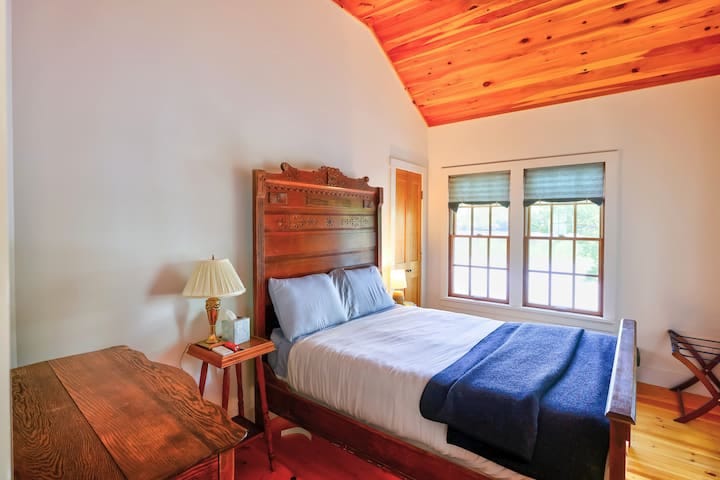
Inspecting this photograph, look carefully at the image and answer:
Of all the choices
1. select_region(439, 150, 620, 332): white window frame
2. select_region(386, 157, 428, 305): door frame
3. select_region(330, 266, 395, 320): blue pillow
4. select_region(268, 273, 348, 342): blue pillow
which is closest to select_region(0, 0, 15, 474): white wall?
select_region(268, 273, 348, 342): blue pillow

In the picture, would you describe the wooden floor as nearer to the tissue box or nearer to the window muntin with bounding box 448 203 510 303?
the window muntin with bounding box 448 203 510 303

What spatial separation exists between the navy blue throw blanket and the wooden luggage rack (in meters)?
1.33

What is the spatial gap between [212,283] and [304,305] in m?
0.69

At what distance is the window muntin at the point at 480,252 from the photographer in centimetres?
407

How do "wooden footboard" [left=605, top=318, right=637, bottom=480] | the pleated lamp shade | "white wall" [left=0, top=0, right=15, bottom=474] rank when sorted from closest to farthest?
1. "white wall" [left=0, top=0, right=15, bottom=474]
2. "wooden footboard" [left=605, top=318, right=637, bottom=480]
3. the pleated lamp shade

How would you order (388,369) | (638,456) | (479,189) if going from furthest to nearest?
1. (479,189)
2. (638,456)
3. (388,369)

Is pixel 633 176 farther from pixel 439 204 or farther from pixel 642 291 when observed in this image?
pixel 439 204

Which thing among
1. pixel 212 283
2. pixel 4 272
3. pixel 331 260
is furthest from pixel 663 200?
pixel 4 272

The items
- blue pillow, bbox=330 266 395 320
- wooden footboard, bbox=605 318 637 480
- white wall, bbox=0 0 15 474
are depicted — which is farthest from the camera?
blue pillow, bbox=330 266 395 320

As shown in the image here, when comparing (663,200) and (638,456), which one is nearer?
(638,456)

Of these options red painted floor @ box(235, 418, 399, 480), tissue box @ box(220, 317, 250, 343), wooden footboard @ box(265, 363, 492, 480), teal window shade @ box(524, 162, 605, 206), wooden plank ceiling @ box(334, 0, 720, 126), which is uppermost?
wooden plank ceiling @ box(334, 0, 720, 126)

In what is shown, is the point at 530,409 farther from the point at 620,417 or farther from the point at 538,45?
the point at 538,45

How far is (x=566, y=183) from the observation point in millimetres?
3631

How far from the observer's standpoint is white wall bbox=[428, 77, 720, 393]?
3.01 metres
